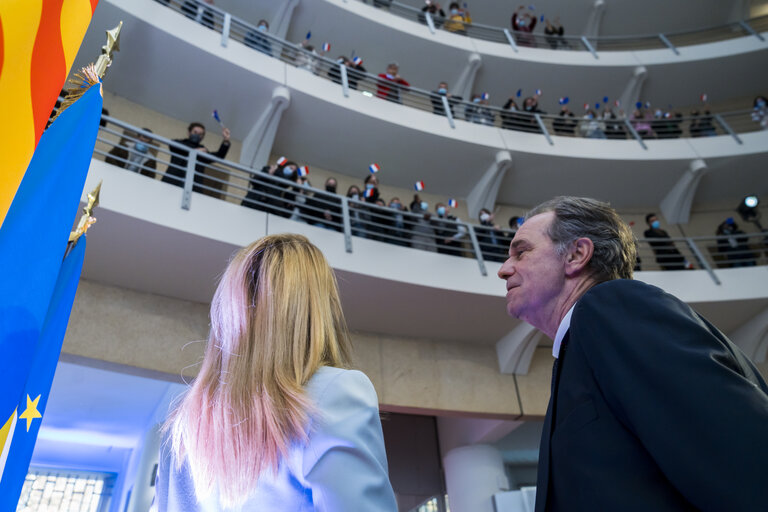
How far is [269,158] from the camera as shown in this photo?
8469 millimetres

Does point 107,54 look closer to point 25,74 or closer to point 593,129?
point 25,74

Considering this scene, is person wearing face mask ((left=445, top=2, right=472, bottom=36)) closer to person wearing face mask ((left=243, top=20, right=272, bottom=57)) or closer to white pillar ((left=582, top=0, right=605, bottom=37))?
white pillar ((left=582, top=0, right=605, bottom=37))

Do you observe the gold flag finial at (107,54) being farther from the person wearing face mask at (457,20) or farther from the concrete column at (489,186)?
the person wearing face mask at (457,20)

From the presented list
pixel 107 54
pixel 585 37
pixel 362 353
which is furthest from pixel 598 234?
pixel 585 37

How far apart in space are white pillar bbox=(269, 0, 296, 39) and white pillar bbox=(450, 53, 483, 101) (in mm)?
3665

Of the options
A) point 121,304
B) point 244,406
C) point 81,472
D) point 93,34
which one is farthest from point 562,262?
point 81,472

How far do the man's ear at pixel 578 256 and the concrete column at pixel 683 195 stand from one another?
9.62 metres

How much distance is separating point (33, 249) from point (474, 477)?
6.45m

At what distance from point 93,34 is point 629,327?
7848 mm

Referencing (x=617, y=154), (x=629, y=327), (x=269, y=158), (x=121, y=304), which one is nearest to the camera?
(x=629, y=327)

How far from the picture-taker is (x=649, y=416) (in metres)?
0.83

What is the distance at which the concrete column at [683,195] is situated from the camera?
9.52 metres

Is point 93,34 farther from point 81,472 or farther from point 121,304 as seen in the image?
point 81,472

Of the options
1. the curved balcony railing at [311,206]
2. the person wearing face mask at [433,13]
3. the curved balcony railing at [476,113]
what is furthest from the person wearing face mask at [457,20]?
the curved balcony railing at [311,206]
